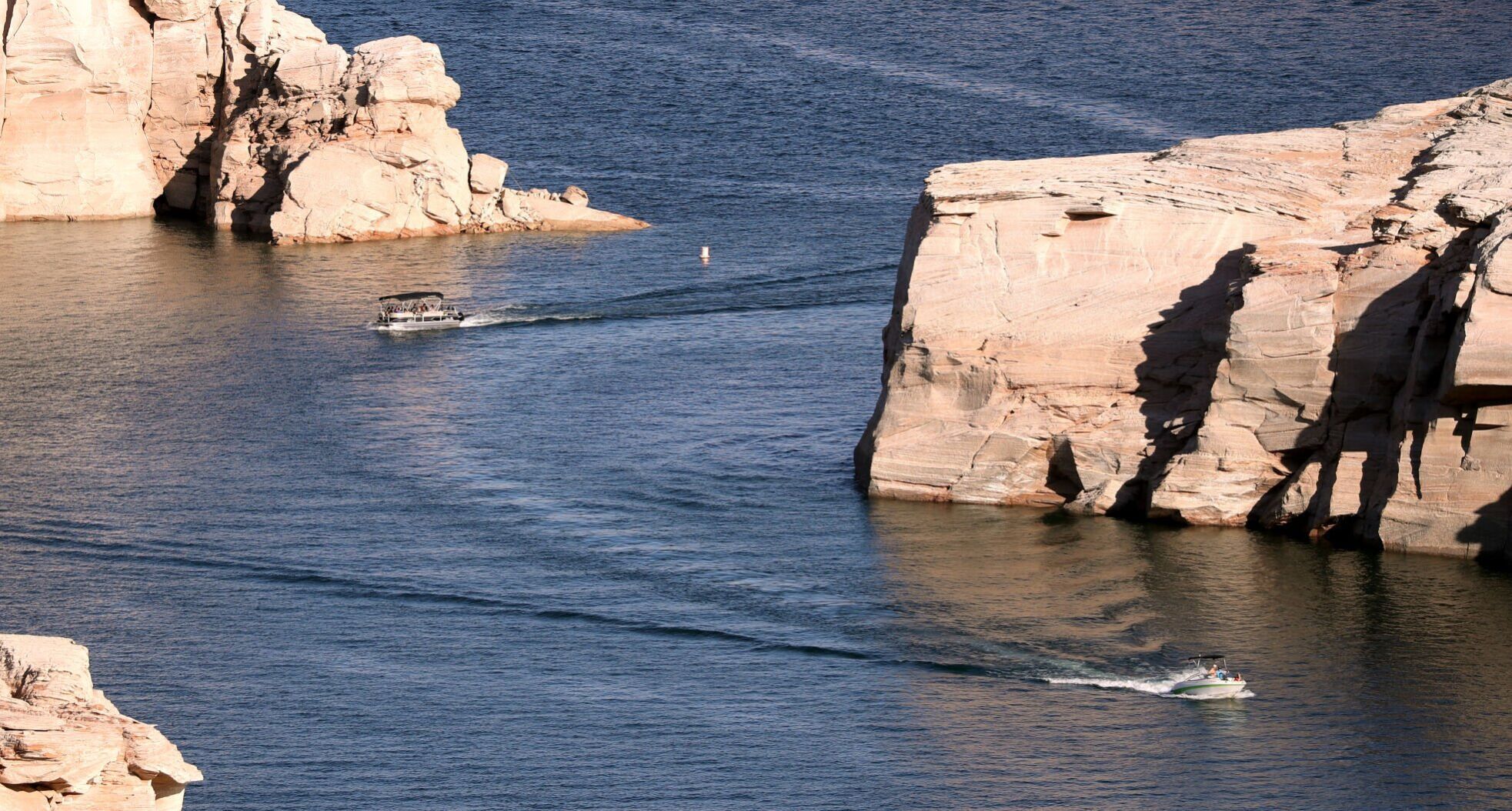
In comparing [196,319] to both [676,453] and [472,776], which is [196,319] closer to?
[676,453]

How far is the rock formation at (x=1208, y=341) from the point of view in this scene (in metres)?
66.4

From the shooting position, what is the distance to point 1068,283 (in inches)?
2854

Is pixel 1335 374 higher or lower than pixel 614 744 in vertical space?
higher

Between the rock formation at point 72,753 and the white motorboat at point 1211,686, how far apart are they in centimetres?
3058

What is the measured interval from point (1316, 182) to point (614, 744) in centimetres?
3652

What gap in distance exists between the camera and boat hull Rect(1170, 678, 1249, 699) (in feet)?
180

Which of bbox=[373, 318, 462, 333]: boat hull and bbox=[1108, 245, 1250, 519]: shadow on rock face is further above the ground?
bbox=[1108, 245, 1250, 519]: shadow on rock face

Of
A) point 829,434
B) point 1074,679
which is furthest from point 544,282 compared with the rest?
point 1074,679

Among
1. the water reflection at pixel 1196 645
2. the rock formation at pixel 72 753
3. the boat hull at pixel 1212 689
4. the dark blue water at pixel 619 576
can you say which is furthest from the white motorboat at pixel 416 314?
the rock formation at pixel 72 753

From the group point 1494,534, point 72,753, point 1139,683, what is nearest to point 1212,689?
point 1139,683

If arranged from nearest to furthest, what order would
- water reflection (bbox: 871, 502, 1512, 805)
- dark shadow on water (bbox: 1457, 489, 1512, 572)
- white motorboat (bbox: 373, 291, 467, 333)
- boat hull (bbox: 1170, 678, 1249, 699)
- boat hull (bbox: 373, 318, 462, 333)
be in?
water reflection (bbox: 871, 502, 1512, 805) → boat hull (bbox: 1170, 678, 1249, 699) → dark shadow on water (bbox: 1457, 489, 1512, 572) → boat hull (bbox: 373, 318, 462, 333) → white motorboat (bbox: 373, 291, 467, 333)

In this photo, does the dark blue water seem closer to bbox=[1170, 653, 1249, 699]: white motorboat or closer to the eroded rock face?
bbox=[1170, 653, 1249, 699]: white motorboat

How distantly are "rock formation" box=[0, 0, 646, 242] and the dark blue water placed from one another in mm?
3809

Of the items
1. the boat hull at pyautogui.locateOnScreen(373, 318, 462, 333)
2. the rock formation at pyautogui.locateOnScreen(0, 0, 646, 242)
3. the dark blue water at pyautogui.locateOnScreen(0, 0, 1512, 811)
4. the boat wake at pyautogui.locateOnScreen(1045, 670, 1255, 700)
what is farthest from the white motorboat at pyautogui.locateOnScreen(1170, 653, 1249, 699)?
the rock formation at pyautogui.locateOnScreen(0, 0, 646, 242)
